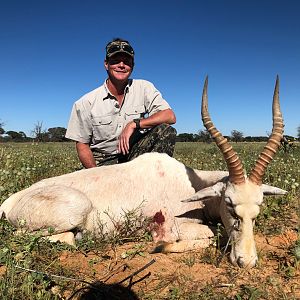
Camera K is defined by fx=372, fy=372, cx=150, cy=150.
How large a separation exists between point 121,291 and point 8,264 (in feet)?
3.18

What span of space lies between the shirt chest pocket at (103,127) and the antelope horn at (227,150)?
109 inches

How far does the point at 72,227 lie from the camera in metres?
3.97

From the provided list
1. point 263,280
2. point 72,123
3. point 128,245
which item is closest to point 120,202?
point 128,245

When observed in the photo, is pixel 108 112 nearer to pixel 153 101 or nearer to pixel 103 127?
pixel 103 127

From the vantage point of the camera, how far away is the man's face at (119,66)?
19.6 feet

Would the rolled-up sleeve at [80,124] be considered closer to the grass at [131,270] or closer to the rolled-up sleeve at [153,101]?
the rolled-up sleeve at [153,101]

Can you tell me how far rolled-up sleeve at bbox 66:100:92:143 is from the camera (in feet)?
20.1

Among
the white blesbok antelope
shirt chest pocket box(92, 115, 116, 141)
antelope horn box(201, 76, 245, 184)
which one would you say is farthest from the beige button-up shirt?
antelope horn box(201, 76, 245, 184)

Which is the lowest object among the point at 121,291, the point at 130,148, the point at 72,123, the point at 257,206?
the point at 121,291

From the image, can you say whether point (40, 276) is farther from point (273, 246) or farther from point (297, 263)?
point (273, 246)

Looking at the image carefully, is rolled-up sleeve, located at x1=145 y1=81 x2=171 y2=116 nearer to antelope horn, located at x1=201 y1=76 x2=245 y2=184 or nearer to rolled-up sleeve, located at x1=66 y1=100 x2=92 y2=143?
rolled-up sleeve, located at x1=66 y1=100 x2=92 y2=143

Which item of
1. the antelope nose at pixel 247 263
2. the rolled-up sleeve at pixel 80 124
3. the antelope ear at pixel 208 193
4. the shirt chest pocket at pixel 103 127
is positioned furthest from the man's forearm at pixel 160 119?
the antelope nose at pixel 247 263

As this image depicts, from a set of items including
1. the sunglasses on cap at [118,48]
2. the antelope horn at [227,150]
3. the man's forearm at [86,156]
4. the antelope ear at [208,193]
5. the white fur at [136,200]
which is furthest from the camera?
the man's forearm at [86,156]

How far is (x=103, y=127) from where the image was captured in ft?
20.1
